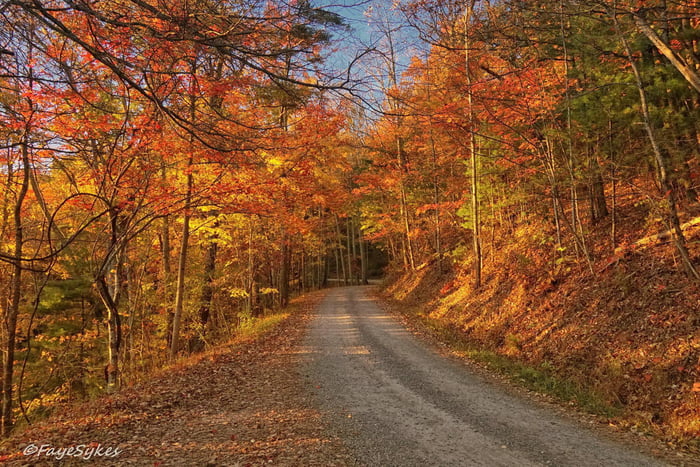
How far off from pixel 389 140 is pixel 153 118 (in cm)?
1616

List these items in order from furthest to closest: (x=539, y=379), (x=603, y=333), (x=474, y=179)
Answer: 1. (x=474, y=179)
2. (x=603, y=333)
3. (x=539, y=379)

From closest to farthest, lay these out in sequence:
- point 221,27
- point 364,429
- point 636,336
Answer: point 221,27
point 364,429
point 636,336

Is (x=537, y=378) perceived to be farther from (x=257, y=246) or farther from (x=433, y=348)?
(x=257, y=246)

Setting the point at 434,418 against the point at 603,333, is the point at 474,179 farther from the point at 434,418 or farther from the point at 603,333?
the point at 434,418

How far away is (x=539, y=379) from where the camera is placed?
713cm

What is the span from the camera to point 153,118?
7090 mm

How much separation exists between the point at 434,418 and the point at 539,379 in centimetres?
284

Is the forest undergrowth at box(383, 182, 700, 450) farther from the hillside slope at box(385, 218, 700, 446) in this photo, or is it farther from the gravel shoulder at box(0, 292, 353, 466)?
the gravel shoulder at box(0, 292, 353, 466)

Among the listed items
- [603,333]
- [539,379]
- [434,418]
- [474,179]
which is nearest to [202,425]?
[434,418]

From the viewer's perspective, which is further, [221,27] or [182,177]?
[182,177]

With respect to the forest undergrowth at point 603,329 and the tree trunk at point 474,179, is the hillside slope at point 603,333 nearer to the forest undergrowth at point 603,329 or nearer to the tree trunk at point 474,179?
the forest undergrowth at point 603,329

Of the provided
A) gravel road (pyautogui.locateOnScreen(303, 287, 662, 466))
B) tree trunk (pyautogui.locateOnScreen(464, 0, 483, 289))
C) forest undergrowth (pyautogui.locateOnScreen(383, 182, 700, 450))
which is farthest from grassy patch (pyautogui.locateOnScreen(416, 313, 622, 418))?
tree trunk (pyautogui.locateOnScreen(464, 0, 483, 289))

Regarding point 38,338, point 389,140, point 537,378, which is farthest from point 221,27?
point 389,140

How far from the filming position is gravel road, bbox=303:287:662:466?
4.39m
